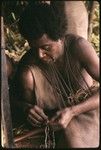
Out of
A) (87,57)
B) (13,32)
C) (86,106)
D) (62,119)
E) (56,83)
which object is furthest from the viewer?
(13,32)

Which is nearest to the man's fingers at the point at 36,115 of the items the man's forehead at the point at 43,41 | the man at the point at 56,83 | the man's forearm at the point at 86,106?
the man at the point at 56,83

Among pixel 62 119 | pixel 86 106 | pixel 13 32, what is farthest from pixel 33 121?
pixel 13 32

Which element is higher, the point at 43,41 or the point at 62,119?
the point at 43,41

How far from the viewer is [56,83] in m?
3.90

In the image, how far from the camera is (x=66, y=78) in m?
3.93

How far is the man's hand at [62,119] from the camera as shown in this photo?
348cm

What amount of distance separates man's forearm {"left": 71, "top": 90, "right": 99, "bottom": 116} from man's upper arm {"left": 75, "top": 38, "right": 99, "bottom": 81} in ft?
0.67

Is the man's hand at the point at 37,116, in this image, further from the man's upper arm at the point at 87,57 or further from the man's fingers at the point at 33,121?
the man's upper arm at the point at 87,57

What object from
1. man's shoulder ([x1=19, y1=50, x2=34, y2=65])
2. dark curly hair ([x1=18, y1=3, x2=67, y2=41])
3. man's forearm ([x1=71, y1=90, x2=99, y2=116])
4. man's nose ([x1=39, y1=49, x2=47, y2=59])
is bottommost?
man's forearm ([x1=71, y1=90, x2=99, y2=116])

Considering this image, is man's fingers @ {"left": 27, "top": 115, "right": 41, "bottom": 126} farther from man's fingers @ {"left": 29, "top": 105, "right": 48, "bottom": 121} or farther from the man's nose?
the man's nose

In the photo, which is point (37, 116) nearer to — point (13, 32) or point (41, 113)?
point (41, 113)

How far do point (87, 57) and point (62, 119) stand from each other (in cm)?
61

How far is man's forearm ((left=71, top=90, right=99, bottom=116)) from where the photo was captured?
3576 mm

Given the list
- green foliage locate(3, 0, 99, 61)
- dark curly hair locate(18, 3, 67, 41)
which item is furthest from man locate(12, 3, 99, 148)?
green foliage locate(3, 0, 99, 61)
